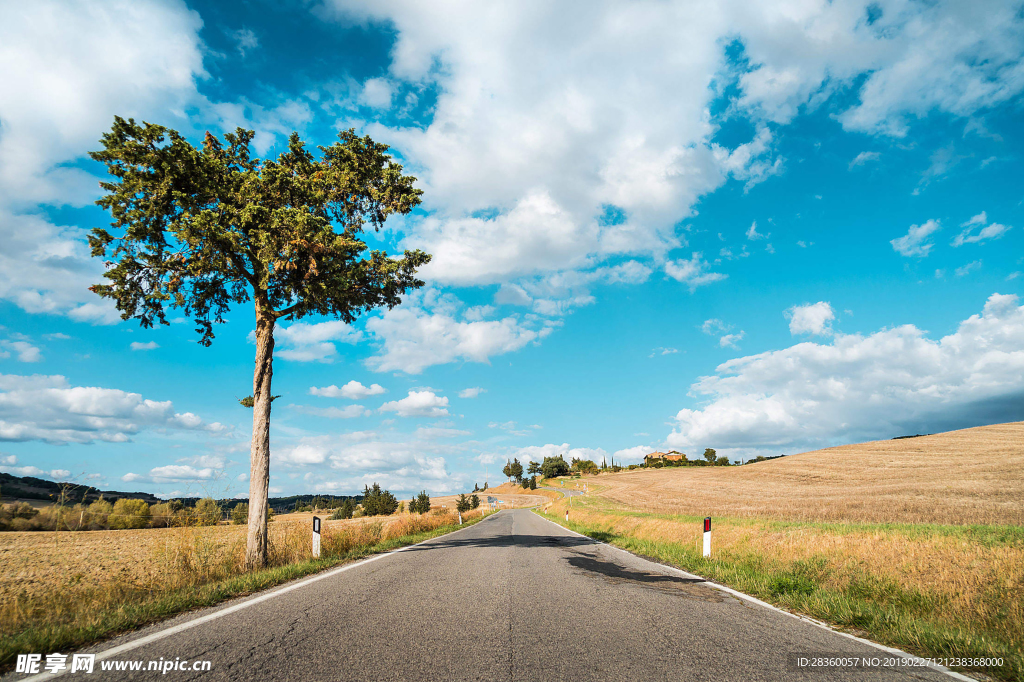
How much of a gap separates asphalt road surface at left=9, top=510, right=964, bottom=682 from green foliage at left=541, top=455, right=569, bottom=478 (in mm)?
154610

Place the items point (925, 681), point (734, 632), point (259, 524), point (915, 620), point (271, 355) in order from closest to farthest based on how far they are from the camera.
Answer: point (925, 681) → point (734, 632) → point (915, 620) → point (259, 524) → point (271, 355)

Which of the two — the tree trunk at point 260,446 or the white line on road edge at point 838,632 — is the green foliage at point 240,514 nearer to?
the tree trunk at point 260,446

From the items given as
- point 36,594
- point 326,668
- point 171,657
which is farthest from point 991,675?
point 36,594

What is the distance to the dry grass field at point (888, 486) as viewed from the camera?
22453 mm

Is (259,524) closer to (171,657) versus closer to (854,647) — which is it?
(171,657)

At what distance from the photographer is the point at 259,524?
412 inches

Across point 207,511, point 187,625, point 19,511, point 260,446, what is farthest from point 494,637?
point 19,511

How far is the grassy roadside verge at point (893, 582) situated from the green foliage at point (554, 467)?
14852cm

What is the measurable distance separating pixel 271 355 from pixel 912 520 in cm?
2712

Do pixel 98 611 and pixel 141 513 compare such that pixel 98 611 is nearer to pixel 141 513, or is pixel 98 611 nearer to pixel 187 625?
pixel 187 625

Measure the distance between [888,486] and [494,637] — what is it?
124ft

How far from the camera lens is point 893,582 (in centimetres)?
753

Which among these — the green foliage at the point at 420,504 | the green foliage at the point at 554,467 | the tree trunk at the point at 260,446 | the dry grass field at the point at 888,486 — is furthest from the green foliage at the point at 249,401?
the green foliage at the point at 554,467

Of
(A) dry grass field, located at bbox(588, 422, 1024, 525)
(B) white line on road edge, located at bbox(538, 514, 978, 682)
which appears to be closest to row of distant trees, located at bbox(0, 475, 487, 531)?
(B) white line on road edge, located at bbox(538, 514, 978, 682)
